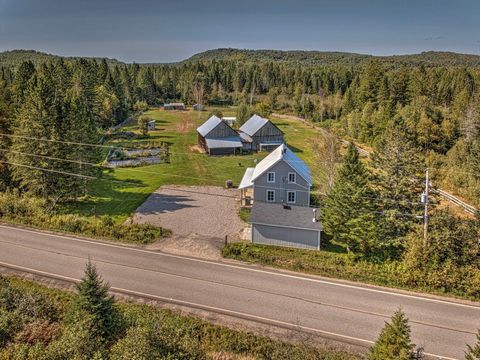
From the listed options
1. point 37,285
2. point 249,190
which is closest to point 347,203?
point 249,190

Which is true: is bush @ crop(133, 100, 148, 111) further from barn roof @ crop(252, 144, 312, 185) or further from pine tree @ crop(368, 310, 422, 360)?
pine tree @ crop(368, 310, 422, 360)

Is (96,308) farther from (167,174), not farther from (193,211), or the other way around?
(167,174)

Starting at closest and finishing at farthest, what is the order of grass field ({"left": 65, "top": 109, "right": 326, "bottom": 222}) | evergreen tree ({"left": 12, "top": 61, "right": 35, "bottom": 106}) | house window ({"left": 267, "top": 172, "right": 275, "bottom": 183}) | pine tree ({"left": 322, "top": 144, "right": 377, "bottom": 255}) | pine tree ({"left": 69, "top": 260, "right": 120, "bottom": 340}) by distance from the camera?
pine tree ({"left": 69, "top": 260, "right": 120, "bottom": 340}), pine tree ({"left": 322, "top": 144, "right": 377, "bottom": 255}), house window ({"left": 267, "top": 172, "right": 275, "bottom": 183}), grass field ({"left": 65, "top": 109, "right": 326, "bottom": 222}), evergreen tree ({"left": 12, "top": 61, "right": 35, "bottom": 106})

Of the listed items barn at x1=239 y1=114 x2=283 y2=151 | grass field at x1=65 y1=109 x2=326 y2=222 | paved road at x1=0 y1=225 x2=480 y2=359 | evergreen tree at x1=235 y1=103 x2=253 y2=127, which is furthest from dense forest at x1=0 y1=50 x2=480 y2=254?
barn at x1=239 y1=114 x2=283 y2=151

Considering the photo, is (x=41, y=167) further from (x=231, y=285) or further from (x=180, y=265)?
(x=231, y=285)

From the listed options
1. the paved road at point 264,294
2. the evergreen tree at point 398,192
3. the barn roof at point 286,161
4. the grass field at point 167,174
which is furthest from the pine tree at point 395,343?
the grass field at point 167,174

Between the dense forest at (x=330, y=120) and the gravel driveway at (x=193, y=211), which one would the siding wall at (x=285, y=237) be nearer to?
the dense forest at (x=330, y=120)
